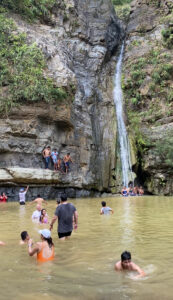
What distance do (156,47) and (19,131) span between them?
61.7 feet

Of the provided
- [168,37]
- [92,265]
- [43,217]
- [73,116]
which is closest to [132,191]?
[73,116]

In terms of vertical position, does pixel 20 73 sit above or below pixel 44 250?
above

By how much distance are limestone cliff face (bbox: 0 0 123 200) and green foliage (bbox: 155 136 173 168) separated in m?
3.52

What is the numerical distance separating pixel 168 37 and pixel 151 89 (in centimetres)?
576

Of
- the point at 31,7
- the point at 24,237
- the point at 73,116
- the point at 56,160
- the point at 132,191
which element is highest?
the point at 31,7

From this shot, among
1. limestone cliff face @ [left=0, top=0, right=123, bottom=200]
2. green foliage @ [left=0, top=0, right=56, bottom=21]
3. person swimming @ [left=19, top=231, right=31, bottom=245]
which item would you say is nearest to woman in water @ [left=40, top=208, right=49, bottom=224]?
person swimming @ [left=19, top=231, right=31, bottom=245]

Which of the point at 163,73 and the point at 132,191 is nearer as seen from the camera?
the point at 132,191

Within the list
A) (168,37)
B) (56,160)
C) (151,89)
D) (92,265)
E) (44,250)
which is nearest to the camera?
(92,265)

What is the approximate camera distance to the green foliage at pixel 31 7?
22000mm

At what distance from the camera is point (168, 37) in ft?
91.6

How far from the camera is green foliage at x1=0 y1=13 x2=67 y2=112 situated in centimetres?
1802

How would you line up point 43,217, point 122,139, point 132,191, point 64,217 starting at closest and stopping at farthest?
point 64,217 < point 43,217 < point 132,191 < point 122,139

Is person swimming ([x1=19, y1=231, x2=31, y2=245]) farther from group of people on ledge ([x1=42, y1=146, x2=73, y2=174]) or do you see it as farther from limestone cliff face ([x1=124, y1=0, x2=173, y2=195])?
limestone cliff face ([x1=124, y1=0, x2=173, y2=195])

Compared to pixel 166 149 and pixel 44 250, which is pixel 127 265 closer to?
pixel 44 250
